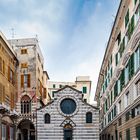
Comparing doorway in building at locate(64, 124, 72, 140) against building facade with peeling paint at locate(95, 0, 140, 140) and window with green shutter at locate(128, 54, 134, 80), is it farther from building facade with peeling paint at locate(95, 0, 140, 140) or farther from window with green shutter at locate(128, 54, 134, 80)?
window with green shutter at locate(128, 54, 134, 80)

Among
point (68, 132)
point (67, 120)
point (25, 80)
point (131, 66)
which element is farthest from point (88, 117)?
point (131, 66)

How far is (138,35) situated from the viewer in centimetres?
2128

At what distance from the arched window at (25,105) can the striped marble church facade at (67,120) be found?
2977mm

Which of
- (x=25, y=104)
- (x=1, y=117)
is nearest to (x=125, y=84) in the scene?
(x=1, y=117)

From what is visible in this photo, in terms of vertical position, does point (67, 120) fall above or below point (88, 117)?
below

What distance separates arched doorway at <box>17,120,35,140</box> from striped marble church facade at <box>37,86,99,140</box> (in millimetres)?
4067

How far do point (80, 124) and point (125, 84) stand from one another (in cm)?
1959

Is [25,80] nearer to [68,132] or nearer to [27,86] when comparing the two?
[27,86]

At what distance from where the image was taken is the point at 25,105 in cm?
4881

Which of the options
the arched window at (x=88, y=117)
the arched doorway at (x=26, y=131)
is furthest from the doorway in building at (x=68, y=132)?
the arched doorway at (x=26, y=131)

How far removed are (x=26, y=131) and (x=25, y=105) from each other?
15.0 feet

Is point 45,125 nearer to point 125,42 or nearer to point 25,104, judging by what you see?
point 25,104

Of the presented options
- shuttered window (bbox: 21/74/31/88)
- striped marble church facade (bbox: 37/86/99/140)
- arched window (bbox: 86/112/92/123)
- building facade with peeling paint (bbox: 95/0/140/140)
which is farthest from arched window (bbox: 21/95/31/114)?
building facade with peeling paint (bbox: 95/0/140/140)

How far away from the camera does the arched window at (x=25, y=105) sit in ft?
159
